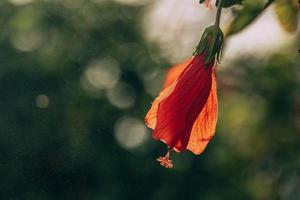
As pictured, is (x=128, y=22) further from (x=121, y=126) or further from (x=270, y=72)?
(x=270, y=72)

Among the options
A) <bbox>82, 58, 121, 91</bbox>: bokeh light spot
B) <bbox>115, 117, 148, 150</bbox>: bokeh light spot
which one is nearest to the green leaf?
<bbox>115, 117, 148, 150</bbox>: bokeh light spot

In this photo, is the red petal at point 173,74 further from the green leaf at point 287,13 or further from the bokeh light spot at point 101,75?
the bokeh light spot at point 101,75

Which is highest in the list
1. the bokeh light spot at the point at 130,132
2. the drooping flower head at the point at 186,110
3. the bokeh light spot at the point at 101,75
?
the drooping flower head at the point at 186,110

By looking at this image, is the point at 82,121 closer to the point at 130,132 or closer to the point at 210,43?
the point at 130,132

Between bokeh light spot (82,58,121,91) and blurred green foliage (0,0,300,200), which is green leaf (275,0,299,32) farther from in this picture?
bokeh light spot (82,58,121,91)

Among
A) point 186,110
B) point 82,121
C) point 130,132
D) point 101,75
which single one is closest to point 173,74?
→ point 186,110

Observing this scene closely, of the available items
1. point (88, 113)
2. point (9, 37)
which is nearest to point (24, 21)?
point (9, 37)

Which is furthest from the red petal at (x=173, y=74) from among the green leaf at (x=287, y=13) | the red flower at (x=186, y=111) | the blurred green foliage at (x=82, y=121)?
the blurred green foliage at (x=82, y=121)

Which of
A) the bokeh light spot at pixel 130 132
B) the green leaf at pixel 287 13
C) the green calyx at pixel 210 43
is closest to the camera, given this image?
the green leaf at pixel 287 13
